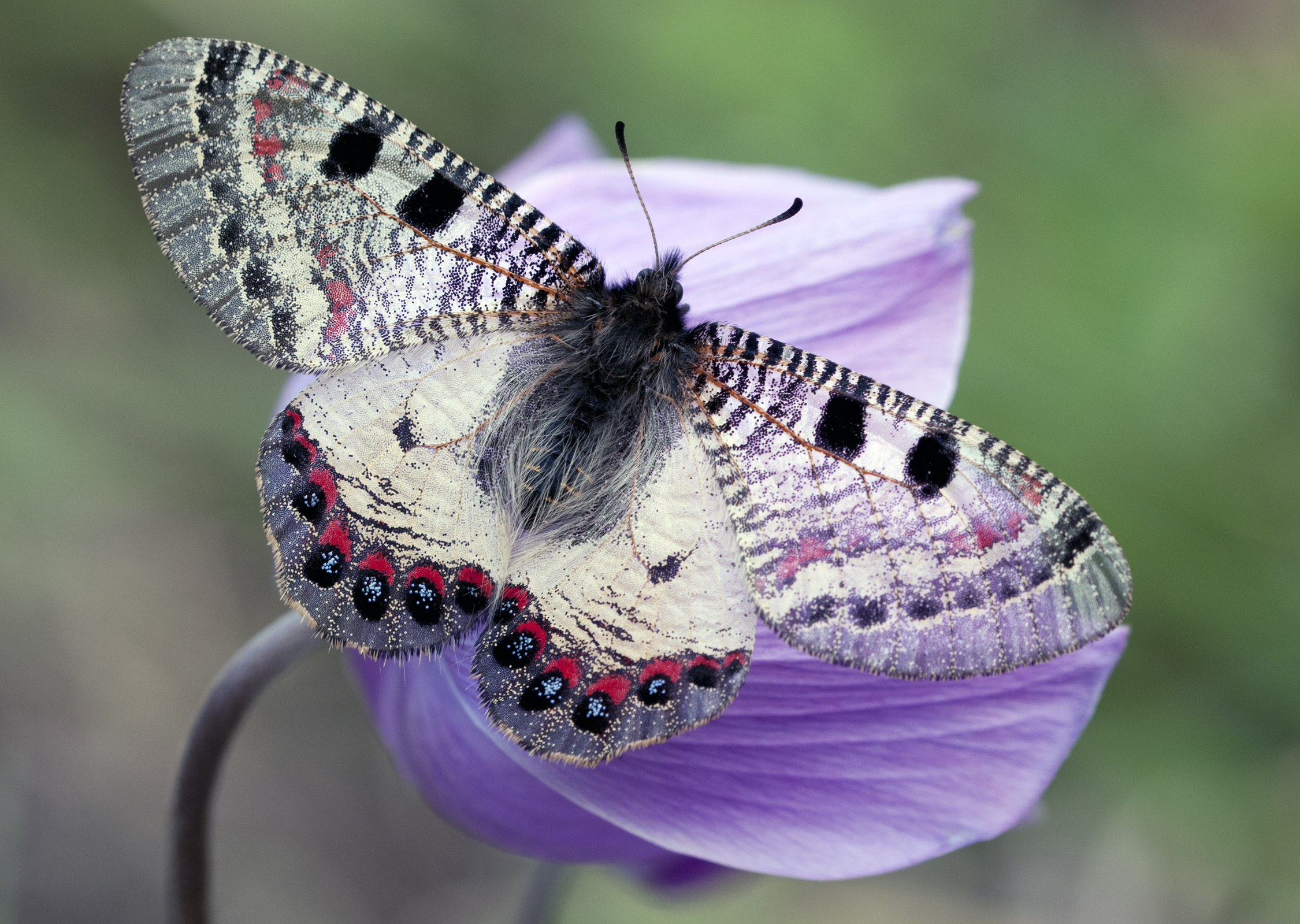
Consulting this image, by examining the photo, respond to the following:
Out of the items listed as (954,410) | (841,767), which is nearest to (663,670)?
(841,767)

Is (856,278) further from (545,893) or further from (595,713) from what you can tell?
(545,893)

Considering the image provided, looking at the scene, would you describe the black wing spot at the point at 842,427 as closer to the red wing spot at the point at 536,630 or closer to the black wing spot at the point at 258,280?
the red wing spot at the point at 536,630

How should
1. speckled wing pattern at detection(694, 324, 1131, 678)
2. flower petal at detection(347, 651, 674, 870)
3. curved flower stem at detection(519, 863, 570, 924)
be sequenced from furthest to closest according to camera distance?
1. curved flower stem at detection(519, 863, 570, 924)
2. flower petal at detection(347, 651, 674, 870)
3. speckled wing pattern at detection(694, 324, 1131, 678)

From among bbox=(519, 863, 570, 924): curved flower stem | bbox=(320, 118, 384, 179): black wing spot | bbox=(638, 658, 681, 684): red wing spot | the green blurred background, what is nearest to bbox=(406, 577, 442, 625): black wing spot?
bbox=(638, 658, 681, 684): red wing spot

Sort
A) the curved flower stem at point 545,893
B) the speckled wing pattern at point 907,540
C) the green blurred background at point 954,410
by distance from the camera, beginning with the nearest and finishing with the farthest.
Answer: the speckled wing pattern at point 907,540
the curved flower stem at point 545,893
the green blurred background at point 954,410

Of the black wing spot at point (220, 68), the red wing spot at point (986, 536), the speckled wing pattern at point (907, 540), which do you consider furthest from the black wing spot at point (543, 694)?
the black wing spot at point (220, 68)

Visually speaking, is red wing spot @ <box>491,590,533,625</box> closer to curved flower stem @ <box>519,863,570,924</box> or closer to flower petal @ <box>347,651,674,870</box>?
flower petal @ <box>347,651,674,870</box>
